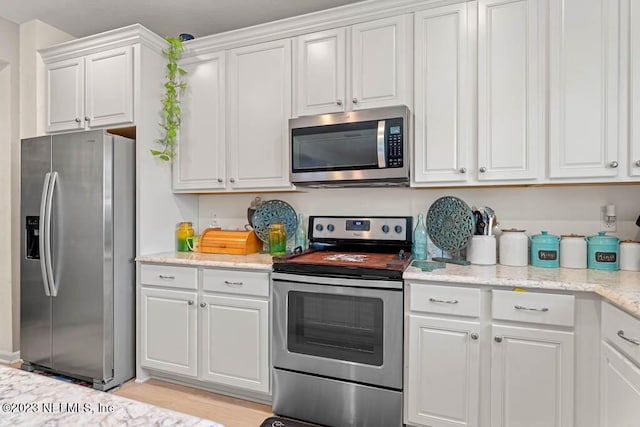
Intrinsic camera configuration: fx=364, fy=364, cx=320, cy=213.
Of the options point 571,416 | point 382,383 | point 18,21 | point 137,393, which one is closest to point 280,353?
point 382,383

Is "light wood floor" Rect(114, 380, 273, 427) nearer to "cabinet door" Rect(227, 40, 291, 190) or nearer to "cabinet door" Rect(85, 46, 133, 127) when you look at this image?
"cabinet door" Rect(227, 40, 291, 190)

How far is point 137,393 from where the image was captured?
244cm

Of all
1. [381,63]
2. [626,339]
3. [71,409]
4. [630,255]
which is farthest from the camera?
[381,63]

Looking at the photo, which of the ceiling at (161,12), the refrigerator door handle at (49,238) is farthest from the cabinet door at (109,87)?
the refrigerator door handle at (49,238)

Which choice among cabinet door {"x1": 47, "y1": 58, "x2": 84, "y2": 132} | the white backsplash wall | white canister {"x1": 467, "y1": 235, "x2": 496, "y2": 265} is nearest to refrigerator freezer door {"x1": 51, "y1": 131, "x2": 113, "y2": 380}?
cabinet door {"x1": 47, "y1": 58, "x2": 84, "y2": 132}

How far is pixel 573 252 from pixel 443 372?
101 cm

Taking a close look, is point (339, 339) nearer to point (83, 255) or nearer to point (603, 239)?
point (603, 239)

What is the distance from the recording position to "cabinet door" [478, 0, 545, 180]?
1.97 m

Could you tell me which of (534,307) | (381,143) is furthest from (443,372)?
(381,143)

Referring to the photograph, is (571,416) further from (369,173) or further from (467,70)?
(467,70)

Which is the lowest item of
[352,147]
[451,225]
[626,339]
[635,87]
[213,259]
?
[626,339]

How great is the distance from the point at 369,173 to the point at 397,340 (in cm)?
95

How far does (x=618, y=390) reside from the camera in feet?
4.64

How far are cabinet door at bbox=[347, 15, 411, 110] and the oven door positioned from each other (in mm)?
1145
